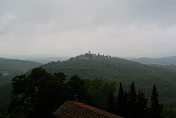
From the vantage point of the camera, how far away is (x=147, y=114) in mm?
24781

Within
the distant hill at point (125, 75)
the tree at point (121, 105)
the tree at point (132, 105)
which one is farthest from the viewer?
the distant hill at point (125, 75)

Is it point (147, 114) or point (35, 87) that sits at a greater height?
point (35, 87)

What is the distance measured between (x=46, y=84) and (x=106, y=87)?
1305 cm

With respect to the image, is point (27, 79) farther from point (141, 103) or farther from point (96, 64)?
point (96, 64)

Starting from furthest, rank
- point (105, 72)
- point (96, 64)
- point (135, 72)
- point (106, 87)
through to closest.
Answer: point (96, 64) < point (135, 72) < point (105, 72) < point (106, 87)

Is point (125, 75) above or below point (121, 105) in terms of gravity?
below

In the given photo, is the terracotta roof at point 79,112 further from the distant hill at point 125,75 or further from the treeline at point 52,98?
the distant hill at point 125,75

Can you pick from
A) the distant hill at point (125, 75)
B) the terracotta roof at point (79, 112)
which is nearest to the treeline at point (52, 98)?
the terracotta roof at point (79, 112)

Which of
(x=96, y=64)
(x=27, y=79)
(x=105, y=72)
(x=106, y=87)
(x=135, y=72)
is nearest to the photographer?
(x=27, y=79)

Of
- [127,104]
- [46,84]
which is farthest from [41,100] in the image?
[127,104]

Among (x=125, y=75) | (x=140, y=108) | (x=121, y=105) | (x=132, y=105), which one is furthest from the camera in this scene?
(x=125, y=75)

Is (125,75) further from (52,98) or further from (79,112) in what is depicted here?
(79,112)

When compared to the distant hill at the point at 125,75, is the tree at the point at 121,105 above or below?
above

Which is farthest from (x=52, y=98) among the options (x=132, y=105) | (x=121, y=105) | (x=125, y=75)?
(x=125, y=75)
